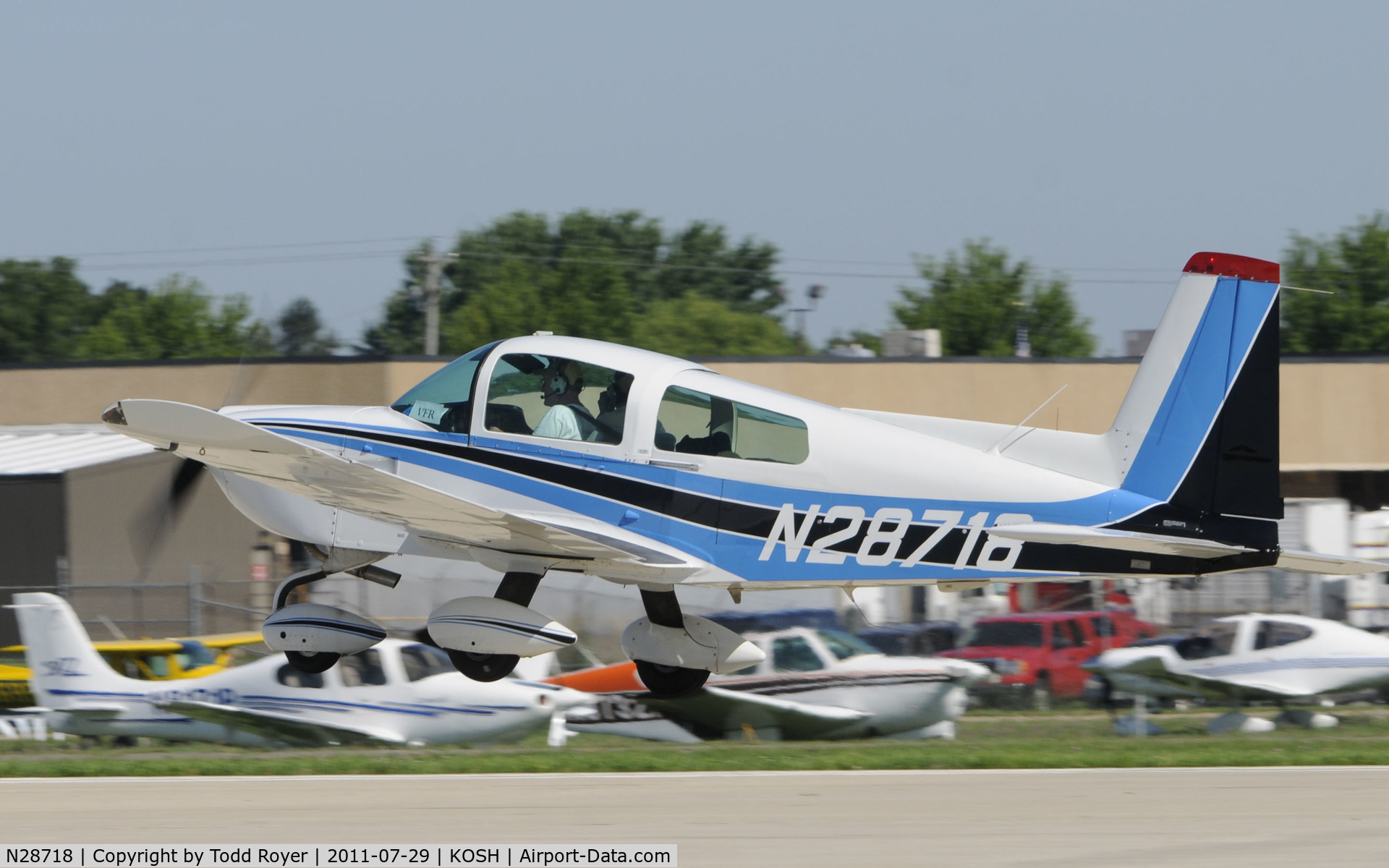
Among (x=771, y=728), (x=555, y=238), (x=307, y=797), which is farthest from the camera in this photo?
(x=555, y=238)

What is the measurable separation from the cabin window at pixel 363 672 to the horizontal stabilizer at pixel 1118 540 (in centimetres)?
869

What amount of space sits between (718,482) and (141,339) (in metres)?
55.1

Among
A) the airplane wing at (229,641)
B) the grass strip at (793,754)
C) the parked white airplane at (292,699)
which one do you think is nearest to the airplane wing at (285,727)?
the parked white airplane at (292,699)

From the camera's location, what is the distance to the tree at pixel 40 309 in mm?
67000

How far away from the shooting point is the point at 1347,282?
5919 centimetres

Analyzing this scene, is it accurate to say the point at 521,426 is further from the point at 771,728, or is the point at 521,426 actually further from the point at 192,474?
the point at 771,728

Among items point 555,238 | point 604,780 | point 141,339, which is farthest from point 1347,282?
point 604,780

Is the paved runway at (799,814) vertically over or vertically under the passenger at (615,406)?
under

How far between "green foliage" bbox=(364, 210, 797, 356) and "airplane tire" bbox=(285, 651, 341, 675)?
33338 millimetres

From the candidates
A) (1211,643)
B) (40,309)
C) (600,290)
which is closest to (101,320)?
(40,309)

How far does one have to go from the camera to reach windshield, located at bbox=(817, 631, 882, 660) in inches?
647

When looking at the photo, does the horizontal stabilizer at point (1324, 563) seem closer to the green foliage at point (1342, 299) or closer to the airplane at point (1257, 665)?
the airplane at point (1257, 665)

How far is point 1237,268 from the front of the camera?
9.46 meters

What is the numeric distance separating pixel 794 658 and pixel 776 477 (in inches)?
283
